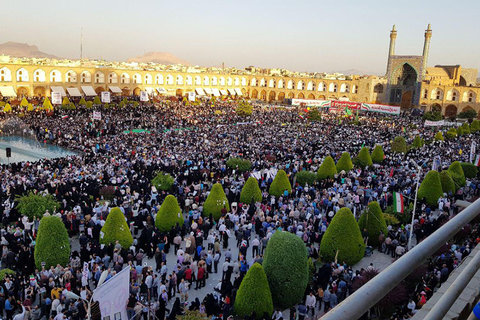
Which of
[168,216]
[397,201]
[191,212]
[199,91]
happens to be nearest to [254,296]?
[168,216]

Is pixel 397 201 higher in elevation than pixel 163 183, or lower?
higher

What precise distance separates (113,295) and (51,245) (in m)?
4.41

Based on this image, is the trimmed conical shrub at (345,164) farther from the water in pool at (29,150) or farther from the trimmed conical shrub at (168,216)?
the water in pool at (29,150)

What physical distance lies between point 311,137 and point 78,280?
23001 mm

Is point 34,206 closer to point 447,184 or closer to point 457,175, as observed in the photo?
point 447,184

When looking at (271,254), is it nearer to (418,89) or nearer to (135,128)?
(135,128)

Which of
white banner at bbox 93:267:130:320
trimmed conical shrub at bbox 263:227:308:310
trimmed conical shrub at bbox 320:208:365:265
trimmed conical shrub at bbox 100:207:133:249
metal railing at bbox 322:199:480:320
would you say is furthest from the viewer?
trimmed conical shrub at bbox 100:207:133:249

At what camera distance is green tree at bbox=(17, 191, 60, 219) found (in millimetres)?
12438

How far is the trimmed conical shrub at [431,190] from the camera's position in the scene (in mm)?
15805

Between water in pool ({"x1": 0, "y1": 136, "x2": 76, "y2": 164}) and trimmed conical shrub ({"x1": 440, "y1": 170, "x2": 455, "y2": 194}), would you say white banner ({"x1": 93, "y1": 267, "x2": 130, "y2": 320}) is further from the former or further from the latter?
water in pool ({"x1": 0, "y1": 136, "x2": 76, "y2": 164})

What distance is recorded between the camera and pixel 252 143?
26453 millimetres

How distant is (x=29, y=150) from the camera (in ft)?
83.8

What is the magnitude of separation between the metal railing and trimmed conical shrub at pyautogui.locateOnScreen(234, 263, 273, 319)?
662 cm

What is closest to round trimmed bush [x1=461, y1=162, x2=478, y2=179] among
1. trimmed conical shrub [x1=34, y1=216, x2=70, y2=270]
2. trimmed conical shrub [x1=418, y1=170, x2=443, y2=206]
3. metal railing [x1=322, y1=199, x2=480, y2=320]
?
trimmed conical shrub [x1=418, y1=170, x2=443, y2=206]
